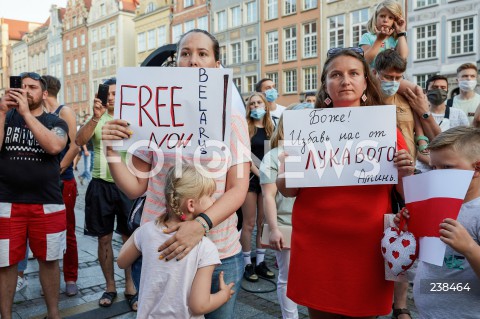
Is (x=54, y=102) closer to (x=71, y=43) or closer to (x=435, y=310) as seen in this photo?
(x=435, y=310)

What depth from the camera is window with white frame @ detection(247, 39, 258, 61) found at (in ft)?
104

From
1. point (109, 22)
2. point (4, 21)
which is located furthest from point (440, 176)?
point (4, 21)

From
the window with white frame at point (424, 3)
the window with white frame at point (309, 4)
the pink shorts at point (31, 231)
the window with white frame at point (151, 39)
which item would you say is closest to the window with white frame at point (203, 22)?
the window with white frame at point (151, 39)

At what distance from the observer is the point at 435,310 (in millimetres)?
1831

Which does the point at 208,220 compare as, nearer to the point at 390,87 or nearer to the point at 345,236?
the point at 345,236

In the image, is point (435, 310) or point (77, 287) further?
point (77, 287)

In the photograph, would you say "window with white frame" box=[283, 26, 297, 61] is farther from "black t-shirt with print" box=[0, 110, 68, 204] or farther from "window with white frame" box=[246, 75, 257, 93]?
"black t-shirt with print" box=[0, 110, 68, 204]

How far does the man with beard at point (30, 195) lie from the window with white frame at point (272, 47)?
28.5 m

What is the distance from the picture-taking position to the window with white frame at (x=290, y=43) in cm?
2958

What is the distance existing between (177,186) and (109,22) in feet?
160

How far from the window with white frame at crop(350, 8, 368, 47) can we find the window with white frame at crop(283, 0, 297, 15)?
16.3 ft

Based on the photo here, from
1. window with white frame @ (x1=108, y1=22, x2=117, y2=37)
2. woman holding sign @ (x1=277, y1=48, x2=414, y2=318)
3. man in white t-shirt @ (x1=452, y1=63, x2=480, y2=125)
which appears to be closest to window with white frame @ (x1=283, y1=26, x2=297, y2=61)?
window with white frame @ (x1=108, y1=22, x2=117, y2=37)

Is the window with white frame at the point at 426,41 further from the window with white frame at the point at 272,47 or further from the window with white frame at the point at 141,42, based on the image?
the window with white frame at the point at 141,42

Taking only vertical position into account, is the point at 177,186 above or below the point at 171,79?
below
